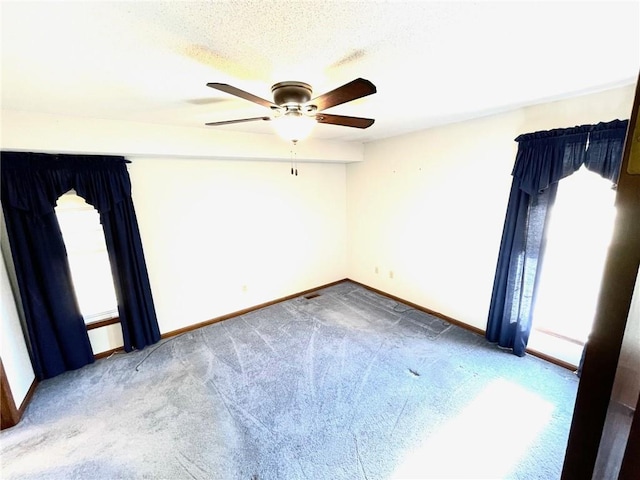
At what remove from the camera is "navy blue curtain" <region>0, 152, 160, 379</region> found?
7.40 ft

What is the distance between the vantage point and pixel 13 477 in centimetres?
163

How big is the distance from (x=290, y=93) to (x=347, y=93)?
0.43m

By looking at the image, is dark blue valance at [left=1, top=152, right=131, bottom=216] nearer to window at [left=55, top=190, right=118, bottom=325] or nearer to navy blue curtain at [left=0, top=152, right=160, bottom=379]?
navy blue curtain at [left=0, top=152, right=160, bottom=379]

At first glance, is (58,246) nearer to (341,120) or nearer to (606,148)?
(341,120)

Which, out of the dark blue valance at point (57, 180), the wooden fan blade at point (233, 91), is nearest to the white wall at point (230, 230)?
the dark blue valance at point (57, 180)

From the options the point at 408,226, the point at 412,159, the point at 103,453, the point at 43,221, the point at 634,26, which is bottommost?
the point at 103,453

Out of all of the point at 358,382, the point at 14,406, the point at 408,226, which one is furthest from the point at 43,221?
the point at 408,226

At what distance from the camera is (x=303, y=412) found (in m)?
2.04

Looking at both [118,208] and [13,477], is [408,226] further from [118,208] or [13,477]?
[13,477]

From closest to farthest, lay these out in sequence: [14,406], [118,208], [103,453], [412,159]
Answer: [103,453], [14,406], [118,208], [412,159]

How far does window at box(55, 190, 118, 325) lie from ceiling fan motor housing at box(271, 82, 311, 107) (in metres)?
2.32

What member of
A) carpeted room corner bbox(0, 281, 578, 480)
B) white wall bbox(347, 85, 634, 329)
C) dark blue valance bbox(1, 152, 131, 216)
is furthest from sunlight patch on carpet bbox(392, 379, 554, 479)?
dark blue valance bbox(1, 152, 131, 216)

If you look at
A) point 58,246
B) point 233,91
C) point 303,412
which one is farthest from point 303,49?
point 58,246

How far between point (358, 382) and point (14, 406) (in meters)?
2.65
